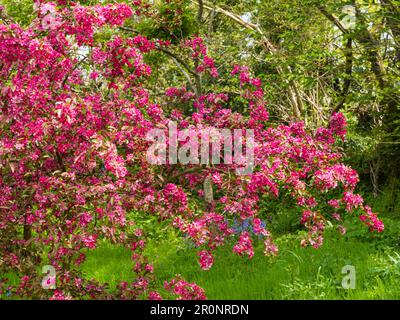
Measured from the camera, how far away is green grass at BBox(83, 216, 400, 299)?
209 inches

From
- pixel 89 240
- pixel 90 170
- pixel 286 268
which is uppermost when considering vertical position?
pixel 90 170

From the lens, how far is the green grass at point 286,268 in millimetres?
5316

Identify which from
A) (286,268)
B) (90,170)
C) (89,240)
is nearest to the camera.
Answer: (89,240)

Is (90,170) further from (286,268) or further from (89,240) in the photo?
(286,268)

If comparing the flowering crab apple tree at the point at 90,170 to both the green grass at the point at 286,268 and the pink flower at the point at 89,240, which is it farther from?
the green grass at the point at 286,268

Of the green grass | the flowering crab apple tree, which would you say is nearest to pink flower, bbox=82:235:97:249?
the flowering crab apple tree

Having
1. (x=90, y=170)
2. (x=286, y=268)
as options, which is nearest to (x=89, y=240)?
(x=90, y=170)

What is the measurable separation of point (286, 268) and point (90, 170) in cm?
271

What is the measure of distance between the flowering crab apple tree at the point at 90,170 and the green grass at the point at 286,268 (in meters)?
0.77

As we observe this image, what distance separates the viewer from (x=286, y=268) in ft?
19.8

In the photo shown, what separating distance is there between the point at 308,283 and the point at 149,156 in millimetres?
2325

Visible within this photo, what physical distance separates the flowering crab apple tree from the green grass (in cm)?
77

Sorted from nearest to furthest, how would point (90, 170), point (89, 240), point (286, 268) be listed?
point (89, 240), point (90, 170), point (286, 268)

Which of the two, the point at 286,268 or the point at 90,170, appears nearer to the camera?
the point at 90,170
